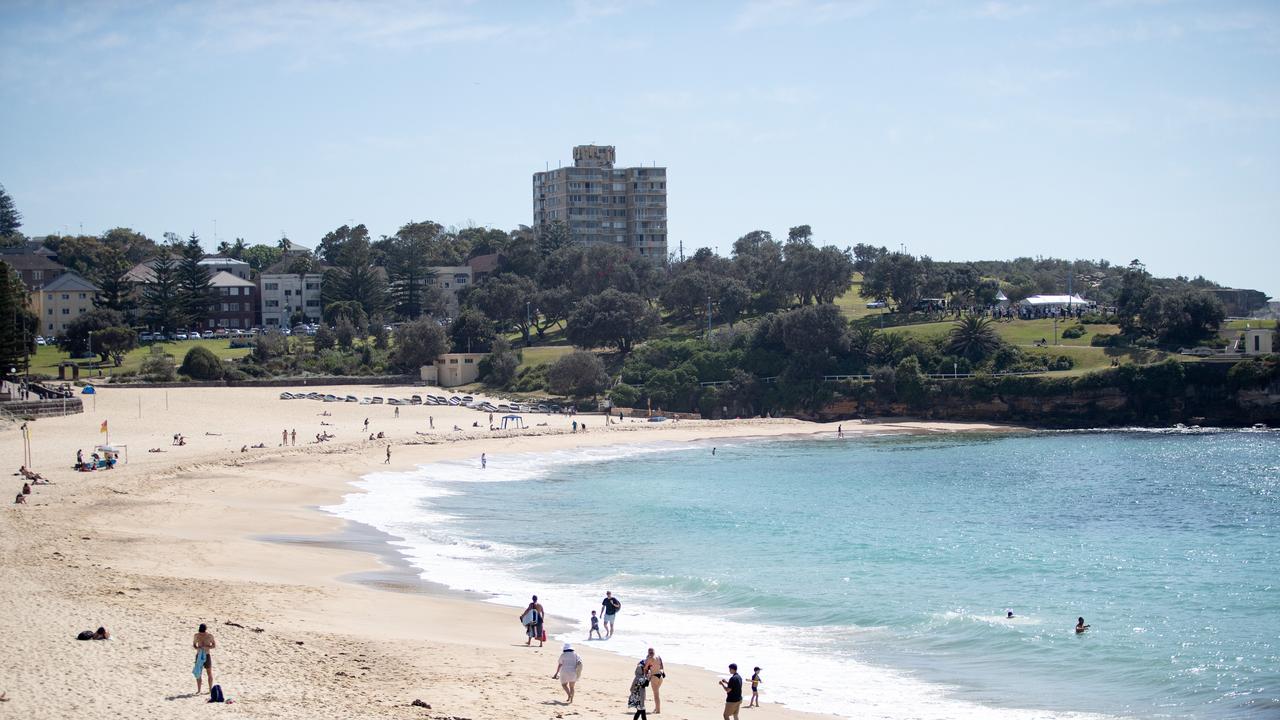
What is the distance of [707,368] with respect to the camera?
7138 cm

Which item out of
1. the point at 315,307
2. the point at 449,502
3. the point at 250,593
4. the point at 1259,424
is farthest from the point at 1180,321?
the point at 315,307

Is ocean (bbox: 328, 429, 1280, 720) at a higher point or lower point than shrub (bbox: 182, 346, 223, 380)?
lower

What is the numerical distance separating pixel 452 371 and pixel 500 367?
3965 millimetres

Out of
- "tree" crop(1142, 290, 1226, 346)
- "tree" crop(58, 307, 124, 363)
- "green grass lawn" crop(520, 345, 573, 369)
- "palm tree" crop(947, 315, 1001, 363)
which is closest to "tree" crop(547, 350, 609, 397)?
"green grass lawn" crop(520, 345, 573, 369)

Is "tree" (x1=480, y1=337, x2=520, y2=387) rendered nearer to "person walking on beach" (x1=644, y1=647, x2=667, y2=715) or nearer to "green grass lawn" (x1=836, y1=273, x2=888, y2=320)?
"green grass lawn" (x1=836, y1=273, x2=888, y2=320)

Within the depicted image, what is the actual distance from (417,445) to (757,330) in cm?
A: 3036

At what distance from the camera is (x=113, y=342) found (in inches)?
3076

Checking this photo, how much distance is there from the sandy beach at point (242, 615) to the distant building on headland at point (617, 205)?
322 feet

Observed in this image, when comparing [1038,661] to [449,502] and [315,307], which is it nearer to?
[449,502]

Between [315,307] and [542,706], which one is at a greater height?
[315,307]

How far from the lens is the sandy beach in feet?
46.6

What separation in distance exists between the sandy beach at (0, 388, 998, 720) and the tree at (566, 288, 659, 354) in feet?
125

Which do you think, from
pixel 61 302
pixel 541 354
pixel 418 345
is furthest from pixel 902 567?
pixel 61 302

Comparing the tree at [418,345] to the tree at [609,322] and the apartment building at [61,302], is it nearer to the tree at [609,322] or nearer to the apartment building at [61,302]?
the tree at [609,322]
